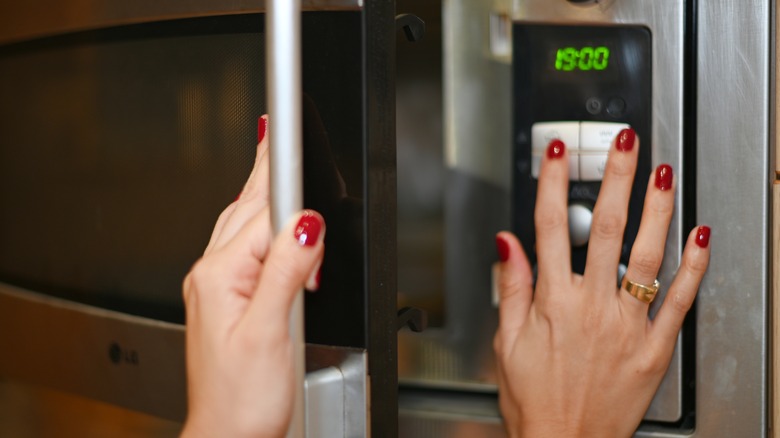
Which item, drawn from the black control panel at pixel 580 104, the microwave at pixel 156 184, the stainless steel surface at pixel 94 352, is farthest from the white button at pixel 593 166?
the stainless steel surface at pixel 94 352

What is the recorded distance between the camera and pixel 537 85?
76 cm

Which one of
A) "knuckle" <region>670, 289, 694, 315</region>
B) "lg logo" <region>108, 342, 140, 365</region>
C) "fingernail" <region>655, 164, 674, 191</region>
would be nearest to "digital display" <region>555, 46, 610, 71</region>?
"fingernail" <region>655, 164, 674, 191</region>

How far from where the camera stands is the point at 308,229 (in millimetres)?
474

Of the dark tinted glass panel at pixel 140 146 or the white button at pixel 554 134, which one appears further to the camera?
the white button at pixel 554 134

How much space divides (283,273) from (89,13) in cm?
40

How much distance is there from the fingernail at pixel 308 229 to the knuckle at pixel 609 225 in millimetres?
329

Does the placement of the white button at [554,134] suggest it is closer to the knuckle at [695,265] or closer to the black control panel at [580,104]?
the black control panel at [580,104]

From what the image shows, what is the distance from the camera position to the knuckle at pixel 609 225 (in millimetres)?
705

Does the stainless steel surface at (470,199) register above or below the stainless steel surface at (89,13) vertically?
below

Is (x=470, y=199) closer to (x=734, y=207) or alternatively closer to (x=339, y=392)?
(x=734, y=207)

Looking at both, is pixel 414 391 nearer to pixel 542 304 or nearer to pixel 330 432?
pixel 542 304

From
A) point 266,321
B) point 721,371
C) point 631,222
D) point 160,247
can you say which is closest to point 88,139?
point 160,247

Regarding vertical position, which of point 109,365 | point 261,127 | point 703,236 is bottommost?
point 109,365

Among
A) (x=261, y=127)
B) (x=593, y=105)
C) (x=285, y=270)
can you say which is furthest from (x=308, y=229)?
(x=593, y=105)
